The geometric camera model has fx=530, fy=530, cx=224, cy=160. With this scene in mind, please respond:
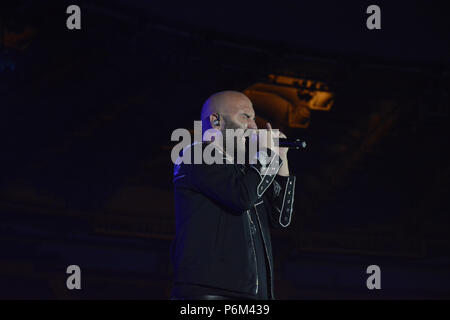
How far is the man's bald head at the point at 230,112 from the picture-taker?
2.25 m

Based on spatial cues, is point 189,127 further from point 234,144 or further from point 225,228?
point 225,228

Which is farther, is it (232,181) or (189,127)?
(189,127)

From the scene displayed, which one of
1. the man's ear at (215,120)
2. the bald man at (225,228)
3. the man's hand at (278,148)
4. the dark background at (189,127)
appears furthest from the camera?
the dark background at (189,127)

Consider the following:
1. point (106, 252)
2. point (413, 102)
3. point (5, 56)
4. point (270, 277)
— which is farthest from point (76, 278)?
point (270, 277)

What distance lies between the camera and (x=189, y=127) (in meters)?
5.38

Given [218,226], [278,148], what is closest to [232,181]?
[218,226]

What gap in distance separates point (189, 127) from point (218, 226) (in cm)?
338

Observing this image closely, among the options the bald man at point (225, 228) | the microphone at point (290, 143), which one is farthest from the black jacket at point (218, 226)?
the microphone at point (290, 143)

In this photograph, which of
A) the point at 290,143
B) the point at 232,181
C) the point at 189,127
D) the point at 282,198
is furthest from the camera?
the point at 189,127

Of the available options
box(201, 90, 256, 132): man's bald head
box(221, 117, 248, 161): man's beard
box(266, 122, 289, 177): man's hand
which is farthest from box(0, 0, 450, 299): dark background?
box(266, 122, 289, 177): man's hand

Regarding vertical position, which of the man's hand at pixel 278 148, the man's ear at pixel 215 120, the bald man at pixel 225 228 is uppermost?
the man's ear at pixel 215 120

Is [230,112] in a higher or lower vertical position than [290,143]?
higher

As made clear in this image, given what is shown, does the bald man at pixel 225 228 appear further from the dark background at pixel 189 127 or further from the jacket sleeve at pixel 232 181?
the dark background at pixel 189 127

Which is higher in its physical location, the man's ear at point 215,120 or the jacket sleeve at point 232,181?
the man's ear at point 215,120
